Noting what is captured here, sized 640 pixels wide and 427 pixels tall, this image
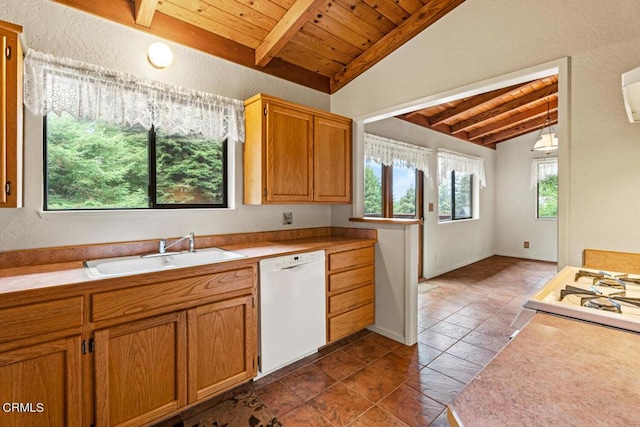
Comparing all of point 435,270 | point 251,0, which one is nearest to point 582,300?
point 251,0

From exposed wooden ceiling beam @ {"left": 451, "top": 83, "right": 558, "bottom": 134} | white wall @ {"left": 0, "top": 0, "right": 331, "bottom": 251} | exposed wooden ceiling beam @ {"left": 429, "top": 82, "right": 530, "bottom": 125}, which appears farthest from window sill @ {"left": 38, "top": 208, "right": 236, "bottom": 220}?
exposed wooden ceiling beam @ {"left": 451, "top": 83, "right": 558, "bottom": 134}

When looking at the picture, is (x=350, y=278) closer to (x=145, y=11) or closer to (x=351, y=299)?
(x=351, y=299)

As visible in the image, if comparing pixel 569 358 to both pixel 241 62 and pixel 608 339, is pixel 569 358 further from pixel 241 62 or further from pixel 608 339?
pixel 241 62

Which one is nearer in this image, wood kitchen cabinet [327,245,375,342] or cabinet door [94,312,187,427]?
cabinet door [94,312,187,427]

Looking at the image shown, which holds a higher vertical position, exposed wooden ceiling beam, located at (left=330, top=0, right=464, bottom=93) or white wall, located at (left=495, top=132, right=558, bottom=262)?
exposed wooden ceiling beam, located at (left=330, top=0, right=464, bottom=93)

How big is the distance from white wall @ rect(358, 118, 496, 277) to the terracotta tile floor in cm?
145

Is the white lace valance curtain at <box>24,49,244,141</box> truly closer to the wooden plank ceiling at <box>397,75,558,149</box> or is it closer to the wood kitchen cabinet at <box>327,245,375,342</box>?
the wood kitchen cabinet at <box>327,245,375,342</box>

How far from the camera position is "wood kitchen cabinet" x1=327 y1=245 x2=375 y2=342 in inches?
97.7

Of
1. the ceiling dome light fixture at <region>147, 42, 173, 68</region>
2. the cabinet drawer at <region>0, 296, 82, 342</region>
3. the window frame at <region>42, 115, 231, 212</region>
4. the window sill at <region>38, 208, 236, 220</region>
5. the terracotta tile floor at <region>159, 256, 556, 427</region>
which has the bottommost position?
the terracotta tile floor at <region>159, 256, 556, 427</region>

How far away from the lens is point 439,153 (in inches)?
192

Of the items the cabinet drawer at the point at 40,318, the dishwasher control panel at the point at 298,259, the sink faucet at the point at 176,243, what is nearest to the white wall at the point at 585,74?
the dishwasher control panel at the point at 298,259

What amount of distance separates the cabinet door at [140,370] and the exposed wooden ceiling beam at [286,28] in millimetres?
2114

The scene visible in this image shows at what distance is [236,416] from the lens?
5.76 feet

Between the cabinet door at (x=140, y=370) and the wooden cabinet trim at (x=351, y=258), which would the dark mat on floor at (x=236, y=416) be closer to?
the cabinet door at (x=140, y=370)
